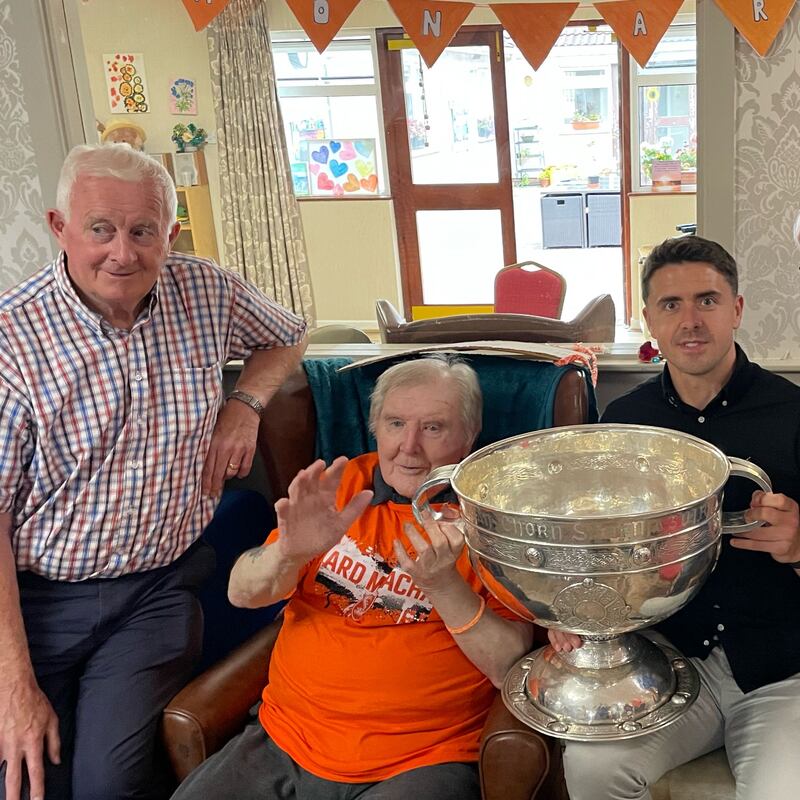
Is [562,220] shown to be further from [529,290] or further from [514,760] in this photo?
[514,760]

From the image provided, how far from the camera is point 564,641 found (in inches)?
54.9

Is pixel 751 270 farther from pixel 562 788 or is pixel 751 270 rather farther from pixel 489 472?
pixel 562 788

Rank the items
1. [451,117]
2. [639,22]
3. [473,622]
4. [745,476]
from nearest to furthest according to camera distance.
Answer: [745,476]
[473,622]
[639,22]
[451,117]

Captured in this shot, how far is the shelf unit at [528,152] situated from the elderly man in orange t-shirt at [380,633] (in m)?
0.90

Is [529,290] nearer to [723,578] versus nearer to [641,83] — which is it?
[641,83]

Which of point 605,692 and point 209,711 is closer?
point 605,692

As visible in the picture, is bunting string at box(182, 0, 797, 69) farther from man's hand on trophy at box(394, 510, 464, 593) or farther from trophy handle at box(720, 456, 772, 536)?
man's hand on trophy at box(394, 510, 464, 593)

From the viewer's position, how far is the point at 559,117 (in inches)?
98.0

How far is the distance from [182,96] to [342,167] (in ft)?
1.67

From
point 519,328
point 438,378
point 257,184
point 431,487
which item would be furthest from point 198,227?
point 431,487

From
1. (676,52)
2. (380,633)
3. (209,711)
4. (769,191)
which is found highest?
(676,52)

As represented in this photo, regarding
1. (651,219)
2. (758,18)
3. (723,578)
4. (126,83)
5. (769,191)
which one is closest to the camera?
(723,578)

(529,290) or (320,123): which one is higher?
(320,123)

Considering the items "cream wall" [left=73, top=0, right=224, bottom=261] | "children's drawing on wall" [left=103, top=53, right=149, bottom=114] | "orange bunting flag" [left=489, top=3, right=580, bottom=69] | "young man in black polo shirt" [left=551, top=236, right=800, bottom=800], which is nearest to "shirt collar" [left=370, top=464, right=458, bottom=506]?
"young man in black polo shirt" [left=551, top=236, right=800, bottom=800]
